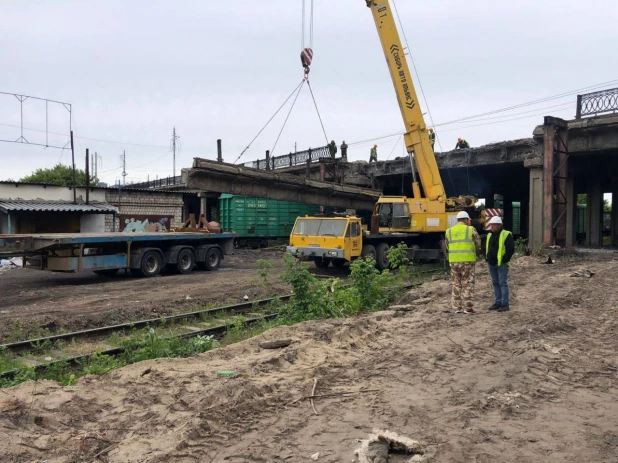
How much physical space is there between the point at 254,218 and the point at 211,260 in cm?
1302

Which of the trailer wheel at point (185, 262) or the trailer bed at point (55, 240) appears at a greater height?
the trailer bed at point (55, 240)

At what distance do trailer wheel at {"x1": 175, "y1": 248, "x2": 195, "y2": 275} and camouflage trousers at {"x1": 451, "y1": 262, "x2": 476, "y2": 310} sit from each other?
10978 millimetres

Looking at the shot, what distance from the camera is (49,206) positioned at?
24.1 m

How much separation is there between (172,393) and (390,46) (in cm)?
1534

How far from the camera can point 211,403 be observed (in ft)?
15.8

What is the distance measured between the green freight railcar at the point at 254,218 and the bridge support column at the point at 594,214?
1745cm

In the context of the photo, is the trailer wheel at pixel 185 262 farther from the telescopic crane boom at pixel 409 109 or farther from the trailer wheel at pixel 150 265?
the telescopic crane boom at pixel 409 109

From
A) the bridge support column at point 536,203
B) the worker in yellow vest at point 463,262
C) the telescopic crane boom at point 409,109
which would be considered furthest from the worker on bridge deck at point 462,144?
the worker in yellow vest at point 463,262

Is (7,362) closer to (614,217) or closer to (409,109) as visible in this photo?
(409,109)

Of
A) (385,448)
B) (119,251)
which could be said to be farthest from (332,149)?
(385,448)

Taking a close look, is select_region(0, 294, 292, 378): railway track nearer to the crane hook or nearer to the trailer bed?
the trailer bed

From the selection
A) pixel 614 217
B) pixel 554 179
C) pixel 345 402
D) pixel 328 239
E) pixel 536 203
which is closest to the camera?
pixel 345 402

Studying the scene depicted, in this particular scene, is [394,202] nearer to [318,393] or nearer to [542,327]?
[542,327]

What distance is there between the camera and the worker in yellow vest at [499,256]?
8806mm
